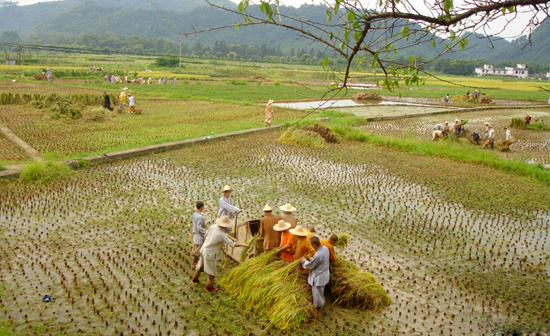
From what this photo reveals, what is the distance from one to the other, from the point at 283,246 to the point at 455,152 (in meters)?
10.5

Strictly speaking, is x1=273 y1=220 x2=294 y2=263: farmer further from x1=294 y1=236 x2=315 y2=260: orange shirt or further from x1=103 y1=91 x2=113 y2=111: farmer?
x1=103 y1=91 x2=113 y2=111: farmer

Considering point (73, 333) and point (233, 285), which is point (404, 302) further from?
point (73, 333)

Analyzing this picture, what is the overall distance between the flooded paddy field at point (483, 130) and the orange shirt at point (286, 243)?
38.8ft

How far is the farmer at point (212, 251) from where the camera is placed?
5.71 meters

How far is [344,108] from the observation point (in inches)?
1114

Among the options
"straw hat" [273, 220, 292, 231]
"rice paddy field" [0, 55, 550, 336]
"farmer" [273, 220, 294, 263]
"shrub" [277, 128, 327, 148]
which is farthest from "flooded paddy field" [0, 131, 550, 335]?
"shrub" [277, 128, 327, 148]

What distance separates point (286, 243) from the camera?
19.4 feet

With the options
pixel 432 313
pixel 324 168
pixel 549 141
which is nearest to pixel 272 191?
pixel 324 168

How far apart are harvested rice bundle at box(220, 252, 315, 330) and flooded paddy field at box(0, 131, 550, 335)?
0.16 m

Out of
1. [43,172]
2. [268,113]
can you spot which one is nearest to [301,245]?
[43,172]

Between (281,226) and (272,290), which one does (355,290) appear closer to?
(272,290)

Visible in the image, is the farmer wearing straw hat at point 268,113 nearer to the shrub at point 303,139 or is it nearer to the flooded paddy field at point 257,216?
the shrub at point 303,139

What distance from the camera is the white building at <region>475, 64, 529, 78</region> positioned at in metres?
90.8

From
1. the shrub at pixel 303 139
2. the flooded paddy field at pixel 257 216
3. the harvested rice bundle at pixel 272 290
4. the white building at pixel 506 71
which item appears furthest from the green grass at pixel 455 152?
the white building at pixel 506 71
